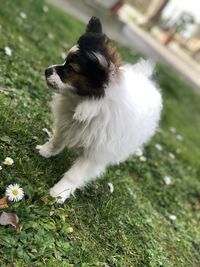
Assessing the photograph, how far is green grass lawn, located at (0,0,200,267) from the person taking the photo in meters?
3.05

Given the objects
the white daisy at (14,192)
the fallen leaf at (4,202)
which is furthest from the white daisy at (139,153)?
the fallen leaf at (4,202)

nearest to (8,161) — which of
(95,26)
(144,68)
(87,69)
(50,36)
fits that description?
(87,69)

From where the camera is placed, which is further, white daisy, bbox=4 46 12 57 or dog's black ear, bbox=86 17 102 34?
white daisy, bbox=4 46 12 57

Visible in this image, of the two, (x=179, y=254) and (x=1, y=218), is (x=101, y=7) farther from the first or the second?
(x=1, y=218)

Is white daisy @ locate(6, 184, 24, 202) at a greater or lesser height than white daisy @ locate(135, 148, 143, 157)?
greater

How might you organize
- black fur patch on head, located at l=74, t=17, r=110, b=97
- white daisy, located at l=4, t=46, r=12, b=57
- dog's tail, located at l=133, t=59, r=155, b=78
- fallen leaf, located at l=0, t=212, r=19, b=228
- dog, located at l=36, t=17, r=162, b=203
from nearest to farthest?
1. fallen leaf, located at l=0, t=212, r=19, b=228
2. black fur patch on head, located at l=74, t=17, r=110, b=97
3. dog, located at l=36, t=17, r=162, b=203
4. dog's tail, located at l=133, t=59, r=155, b=78
5. white daisy, located at l=4, t=46, r=12, b=57

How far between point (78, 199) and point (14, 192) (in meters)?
→ 0.85

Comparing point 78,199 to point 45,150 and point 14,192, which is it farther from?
point 14,192

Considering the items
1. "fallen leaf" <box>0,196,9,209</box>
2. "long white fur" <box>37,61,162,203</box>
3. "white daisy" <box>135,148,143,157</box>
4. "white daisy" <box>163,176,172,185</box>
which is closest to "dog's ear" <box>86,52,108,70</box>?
"long white fur" <box>37,61,162,203</box>

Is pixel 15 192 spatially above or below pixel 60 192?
above

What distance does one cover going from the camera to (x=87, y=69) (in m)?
3.00

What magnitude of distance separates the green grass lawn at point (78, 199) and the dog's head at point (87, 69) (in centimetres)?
79

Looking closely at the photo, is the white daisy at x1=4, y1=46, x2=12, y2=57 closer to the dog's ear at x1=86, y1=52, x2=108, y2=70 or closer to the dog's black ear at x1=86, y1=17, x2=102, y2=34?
the dog's black ear at x1=86, y1=17, x2=102, y2=34

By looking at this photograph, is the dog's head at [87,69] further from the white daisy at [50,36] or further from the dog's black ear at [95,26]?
the white daisy at [50,36]
